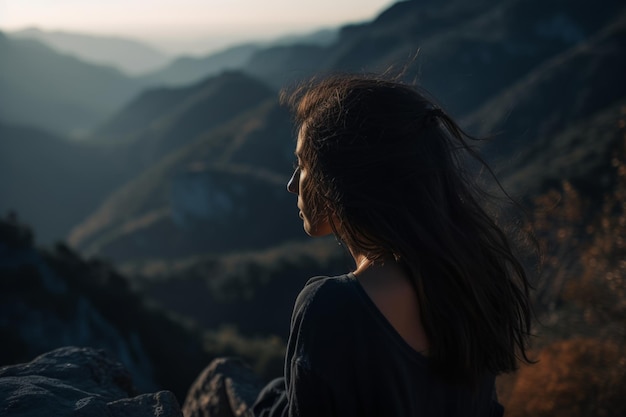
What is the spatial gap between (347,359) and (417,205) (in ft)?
1.61

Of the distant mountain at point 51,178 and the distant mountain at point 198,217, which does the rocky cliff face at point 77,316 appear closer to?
the distant mountain at point 198,217

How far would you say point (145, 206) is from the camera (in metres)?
77.0

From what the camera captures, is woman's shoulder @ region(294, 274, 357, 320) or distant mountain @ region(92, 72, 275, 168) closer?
woman's shoulder @ region(294, 274, 357, 320)

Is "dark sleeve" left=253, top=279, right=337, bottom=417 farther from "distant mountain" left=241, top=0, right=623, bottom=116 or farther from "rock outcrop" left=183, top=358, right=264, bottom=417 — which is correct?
"distant mountain" left=241, top=0, right=623, bottom=116

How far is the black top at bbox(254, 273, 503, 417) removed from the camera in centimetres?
162

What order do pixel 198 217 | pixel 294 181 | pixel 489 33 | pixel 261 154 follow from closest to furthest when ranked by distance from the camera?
pixel 294 181
pixel 198 217
pixel 489 33
pixel 261 154

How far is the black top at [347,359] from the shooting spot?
162cm

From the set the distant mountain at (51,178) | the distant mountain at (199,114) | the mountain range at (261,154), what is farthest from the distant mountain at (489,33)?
the distant mountain at (51,178)

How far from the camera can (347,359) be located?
1645 mm

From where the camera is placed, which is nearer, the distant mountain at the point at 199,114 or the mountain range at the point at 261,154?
the mountain range at the point at 261,154

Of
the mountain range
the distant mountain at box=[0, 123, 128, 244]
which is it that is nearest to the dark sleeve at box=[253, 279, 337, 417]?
the mountain range

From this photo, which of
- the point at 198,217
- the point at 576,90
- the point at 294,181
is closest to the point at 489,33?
the point at 576,90

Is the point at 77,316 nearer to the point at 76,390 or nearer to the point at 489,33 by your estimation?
the point at 76,390

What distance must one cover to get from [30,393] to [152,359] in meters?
20.9
